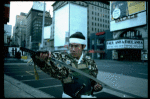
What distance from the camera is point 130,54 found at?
3262 centimetres

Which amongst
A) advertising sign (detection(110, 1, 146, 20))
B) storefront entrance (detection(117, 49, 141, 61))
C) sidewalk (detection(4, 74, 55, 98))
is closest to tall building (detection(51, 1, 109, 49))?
advertising sign (detection(110, 1, 146, 20))

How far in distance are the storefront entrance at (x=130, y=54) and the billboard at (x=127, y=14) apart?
23.3 feet

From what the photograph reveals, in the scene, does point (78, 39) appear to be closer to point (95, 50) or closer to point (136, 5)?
point (136, 5)

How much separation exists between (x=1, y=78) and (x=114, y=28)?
1448 inches

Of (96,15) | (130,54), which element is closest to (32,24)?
(130,54)

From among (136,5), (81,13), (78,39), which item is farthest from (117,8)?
(78,39)

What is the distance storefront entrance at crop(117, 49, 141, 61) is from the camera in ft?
102

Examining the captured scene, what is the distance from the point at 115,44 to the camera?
102 ft

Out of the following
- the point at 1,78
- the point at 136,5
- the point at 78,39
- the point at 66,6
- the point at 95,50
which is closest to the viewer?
the point at 1,78

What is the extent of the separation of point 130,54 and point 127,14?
1134cm

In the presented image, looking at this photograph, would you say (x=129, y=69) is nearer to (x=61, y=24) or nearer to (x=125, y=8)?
(x=125, y=8)

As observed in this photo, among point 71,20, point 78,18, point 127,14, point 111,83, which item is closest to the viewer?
point 111,83

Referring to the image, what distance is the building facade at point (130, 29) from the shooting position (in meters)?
27.8

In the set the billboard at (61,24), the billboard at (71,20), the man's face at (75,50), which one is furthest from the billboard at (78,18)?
the man's face at (75,50)
